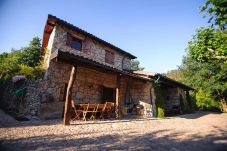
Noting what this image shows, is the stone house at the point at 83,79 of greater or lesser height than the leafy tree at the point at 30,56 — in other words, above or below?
below

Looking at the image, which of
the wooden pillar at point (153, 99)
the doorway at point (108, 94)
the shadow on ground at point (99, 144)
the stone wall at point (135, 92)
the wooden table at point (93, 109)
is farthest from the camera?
the doorway at point (108, 94)

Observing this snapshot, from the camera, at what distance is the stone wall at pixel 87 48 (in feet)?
28.9

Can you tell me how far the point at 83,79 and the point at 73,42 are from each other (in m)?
2.62

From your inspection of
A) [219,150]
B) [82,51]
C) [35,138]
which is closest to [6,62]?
[82,51]

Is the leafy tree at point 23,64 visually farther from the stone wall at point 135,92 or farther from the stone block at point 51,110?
the stone wall at point 135,92

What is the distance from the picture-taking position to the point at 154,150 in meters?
3.34

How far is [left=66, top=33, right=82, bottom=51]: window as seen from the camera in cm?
939

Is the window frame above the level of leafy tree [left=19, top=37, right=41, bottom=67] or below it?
below

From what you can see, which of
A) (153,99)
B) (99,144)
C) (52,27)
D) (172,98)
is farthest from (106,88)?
(99,144)

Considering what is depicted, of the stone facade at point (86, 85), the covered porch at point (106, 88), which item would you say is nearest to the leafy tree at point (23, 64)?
the stone facade at point (86, 85)

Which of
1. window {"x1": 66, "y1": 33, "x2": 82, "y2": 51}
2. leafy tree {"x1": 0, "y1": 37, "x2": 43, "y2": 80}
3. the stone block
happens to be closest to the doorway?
the stone block

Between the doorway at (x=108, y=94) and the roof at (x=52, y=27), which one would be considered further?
the doorway at (x=108, y=94)

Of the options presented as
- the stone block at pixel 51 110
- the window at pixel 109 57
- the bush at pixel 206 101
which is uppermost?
the window at pixel 109 57

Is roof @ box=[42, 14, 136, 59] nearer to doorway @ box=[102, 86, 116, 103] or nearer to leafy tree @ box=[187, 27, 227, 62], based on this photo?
doorway @ box=[102, 86, 116, 103]
